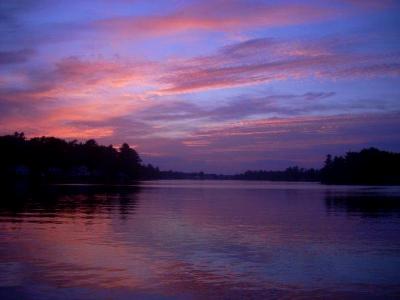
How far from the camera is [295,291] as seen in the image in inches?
535

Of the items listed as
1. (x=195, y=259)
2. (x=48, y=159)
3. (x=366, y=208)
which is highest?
(x=48, y=159)

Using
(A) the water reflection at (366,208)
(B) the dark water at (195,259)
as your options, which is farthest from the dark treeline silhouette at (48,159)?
(B) the dark water at (195,259)

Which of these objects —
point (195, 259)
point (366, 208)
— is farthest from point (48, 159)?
point (195, 259)

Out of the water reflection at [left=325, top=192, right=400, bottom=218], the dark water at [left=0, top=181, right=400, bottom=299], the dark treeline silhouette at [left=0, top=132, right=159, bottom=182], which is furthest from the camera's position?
the dark treeline silhouette at [left=0, top=132, right=159, bottom=182]

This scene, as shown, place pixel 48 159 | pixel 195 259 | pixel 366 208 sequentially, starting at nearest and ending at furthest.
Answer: pixel 195 259
pixel 366 208
pixel 48 159

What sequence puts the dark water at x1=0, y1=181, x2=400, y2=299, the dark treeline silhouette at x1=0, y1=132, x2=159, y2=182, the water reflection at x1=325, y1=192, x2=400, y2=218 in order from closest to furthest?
the dark water at x1=0, y1=181, x2=400, y2=299, the water reflection at x1=325, y1=192, x2=400, y2=218, the dark treeline silhouette at x1=0, y1=132, x2=159, y2=182

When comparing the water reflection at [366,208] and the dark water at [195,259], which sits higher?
the dark water at [195,259]

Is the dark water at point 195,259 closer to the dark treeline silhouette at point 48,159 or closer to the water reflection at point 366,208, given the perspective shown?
the water reflection at point 366,208

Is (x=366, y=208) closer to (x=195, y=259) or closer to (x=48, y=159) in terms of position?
(x=195, y=259)

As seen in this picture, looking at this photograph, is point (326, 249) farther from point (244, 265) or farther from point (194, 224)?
point (194, 224)

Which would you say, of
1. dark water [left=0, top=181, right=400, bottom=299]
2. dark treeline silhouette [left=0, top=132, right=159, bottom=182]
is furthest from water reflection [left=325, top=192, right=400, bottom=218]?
dark treeline silhouette [left=0, top=132, right=159, bottom=182]

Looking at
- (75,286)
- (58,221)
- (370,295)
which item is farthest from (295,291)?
(58,221)

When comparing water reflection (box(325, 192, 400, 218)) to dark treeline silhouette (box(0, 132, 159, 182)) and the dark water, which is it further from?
dark treeline silhouette (box(0, 132, 159, 182))

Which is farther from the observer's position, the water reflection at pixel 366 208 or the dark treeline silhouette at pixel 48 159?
the dark treeline silhouette at pixel 48 159
